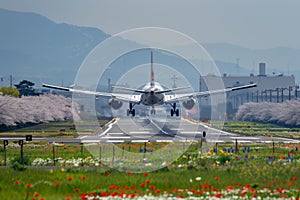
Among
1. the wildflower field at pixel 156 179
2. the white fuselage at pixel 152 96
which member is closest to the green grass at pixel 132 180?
the wildflower field at pixel 156 179

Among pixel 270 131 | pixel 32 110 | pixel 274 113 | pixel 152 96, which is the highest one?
pixel 152 96

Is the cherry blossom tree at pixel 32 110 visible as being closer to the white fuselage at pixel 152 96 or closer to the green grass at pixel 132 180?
the white fuselage at pixel 152 96

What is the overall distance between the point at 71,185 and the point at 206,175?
6.24 meters

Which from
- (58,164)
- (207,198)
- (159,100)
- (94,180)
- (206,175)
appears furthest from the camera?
(159,100)

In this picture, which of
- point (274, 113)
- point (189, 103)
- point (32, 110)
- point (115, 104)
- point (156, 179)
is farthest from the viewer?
point (274, 113)

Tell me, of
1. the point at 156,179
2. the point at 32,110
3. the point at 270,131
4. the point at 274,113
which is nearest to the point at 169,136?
the point at 270,131

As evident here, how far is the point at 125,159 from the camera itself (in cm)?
3706

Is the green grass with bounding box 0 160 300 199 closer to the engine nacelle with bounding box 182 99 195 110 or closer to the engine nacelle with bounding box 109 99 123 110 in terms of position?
the engine nacelle with bounding box 109 99 123 110

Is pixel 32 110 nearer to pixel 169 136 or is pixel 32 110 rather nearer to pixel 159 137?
pixel 169 136

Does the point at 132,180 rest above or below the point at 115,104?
below

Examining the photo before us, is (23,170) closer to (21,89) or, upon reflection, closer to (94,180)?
(94,180)

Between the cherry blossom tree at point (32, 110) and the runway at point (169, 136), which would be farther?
the cherry blossom tree at point (32, 110)

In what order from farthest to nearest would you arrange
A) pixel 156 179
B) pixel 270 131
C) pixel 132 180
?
pixel 270 131, pixel 156 179, pixel 132 180

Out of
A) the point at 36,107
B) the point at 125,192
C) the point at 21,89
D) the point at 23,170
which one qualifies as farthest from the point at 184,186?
the point at 21,89
